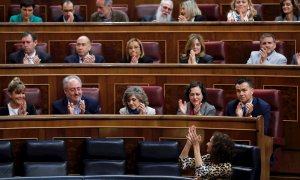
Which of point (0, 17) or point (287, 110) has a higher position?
point (0, 17)

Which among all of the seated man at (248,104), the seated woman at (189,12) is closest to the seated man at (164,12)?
the seated woman at (189,12)

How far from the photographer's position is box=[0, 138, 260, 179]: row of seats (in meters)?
3.47

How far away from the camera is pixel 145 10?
4973 millimetres

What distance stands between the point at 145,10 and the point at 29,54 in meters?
0.83

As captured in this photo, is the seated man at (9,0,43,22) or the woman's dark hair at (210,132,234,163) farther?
the seated man at (9,0,43,22)

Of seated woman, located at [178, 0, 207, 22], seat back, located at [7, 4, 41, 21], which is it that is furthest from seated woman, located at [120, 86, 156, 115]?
seat back, located at [7, 4, 41, 21]

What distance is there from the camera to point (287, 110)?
13.0ft

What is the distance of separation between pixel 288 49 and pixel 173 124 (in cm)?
99

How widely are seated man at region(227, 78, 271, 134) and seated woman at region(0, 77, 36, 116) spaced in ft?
2.82

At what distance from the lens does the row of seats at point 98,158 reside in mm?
3471

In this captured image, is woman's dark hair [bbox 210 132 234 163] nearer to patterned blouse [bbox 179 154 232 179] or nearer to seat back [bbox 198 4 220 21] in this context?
patterned blouse [bbox 179 154 232 179]

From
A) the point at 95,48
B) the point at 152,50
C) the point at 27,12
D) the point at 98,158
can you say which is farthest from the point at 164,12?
the point at 98,158

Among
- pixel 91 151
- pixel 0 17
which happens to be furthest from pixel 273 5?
pixel 91 151

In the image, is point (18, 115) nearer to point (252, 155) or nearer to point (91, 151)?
point (91, 151)
